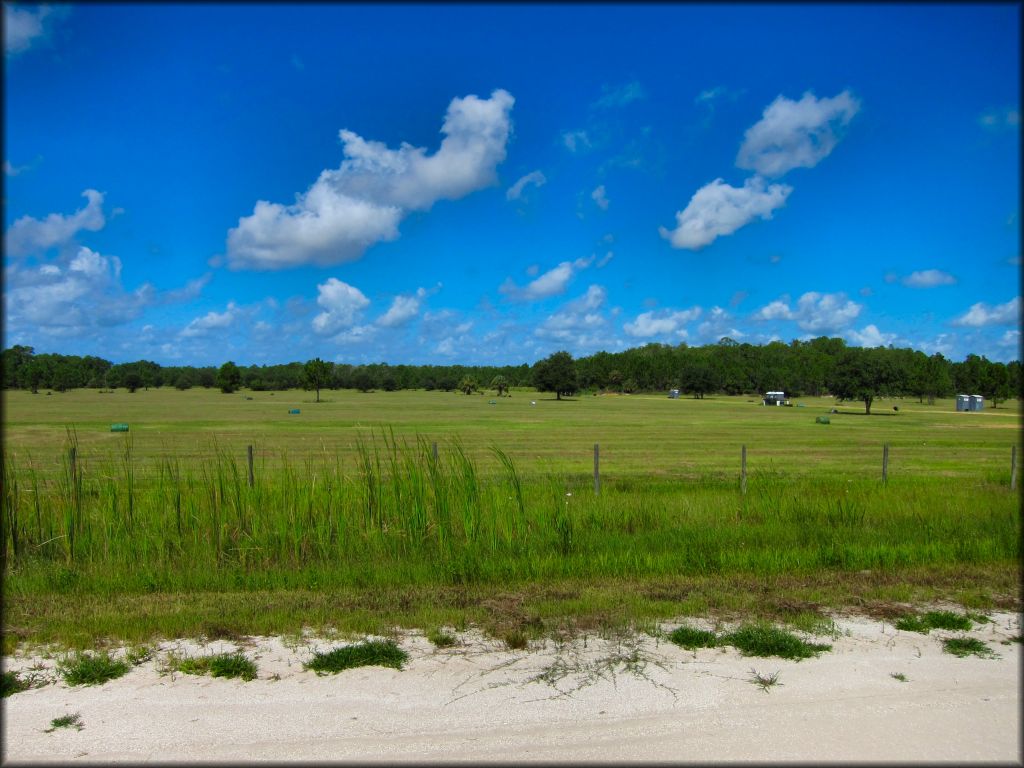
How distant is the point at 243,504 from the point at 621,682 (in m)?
7.27

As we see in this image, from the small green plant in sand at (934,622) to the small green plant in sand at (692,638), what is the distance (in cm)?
203

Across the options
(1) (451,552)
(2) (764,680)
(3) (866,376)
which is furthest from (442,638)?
(3) (866,376)

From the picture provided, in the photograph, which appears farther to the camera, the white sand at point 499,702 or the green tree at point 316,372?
the green tree at point 316,372

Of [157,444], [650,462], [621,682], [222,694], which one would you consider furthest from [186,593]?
[157,444]

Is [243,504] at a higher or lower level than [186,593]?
higher

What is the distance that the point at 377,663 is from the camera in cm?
578

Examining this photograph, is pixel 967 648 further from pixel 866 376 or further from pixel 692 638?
pixel 866 376

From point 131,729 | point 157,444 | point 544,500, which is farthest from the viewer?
point 157,444

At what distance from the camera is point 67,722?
4.73 metres

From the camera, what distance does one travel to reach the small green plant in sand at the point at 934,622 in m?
6.57

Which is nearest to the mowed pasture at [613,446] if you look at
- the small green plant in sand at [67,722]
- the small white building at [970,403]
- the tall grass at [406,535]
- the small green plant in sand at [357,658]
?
the tall grass at [406,535]

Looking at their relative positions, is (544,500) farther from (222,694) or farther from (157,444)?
(157,444)

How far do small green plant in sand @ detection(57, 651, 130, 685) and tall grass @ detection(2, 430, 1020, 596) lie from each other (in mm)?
2543

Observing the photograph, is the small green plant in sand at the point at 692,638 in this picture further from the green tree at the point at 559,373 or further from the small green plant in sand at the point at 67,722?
the green tree at the point at 559,373
